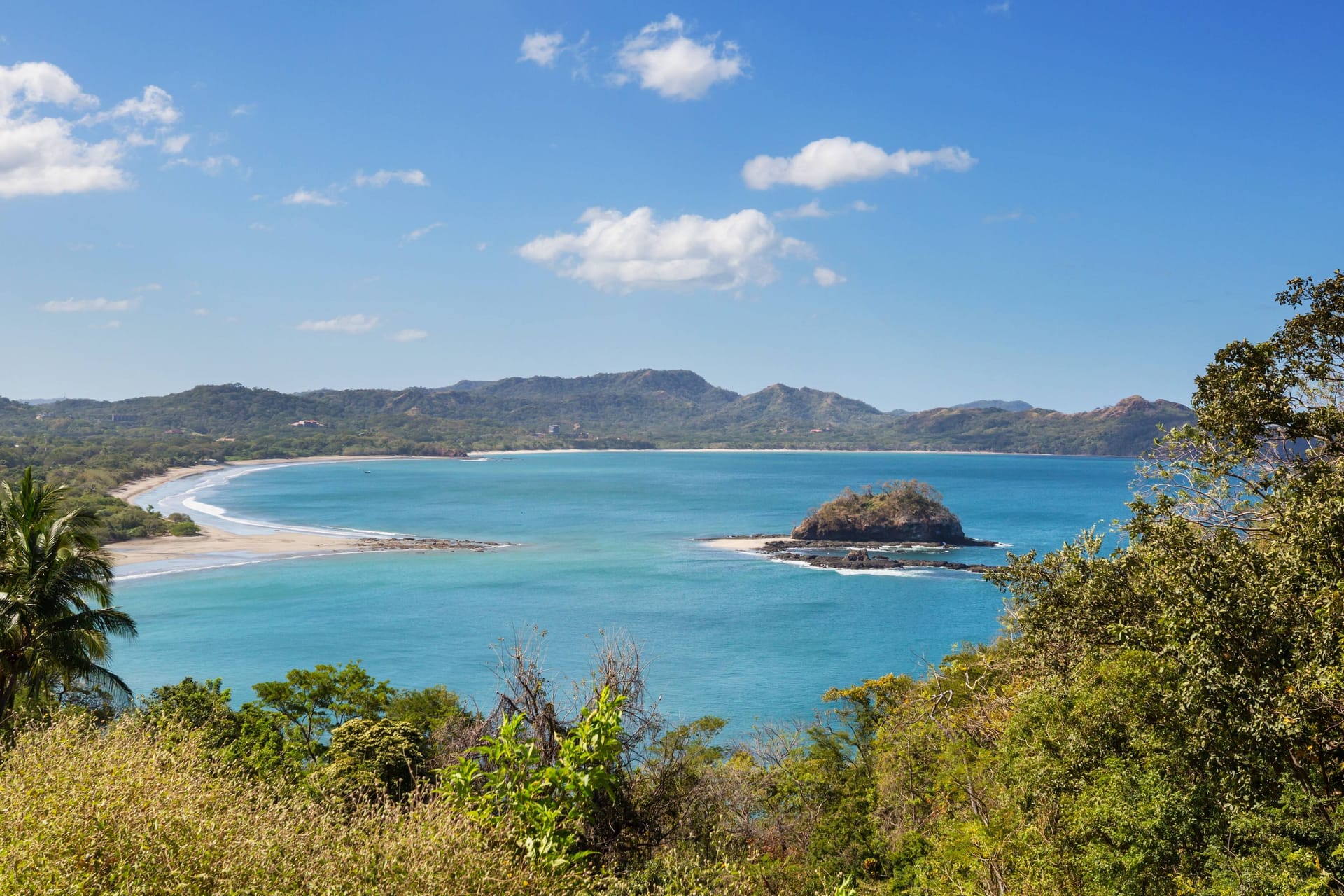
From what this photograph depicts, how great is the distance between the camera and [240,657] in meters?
51.1

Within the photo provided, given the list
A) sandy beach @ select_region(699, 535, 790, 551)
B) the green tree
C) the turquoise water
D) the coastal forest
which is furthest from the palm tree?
sandy beach @ select_region(699, 535, 790, 551)

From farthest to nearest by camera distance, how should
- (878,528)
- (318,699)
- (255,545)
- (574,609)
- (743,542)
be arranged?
(878,528) → (743,542) → (255,545) → (574,609) → (318,699)

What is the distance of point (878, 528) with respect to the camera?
339 feet

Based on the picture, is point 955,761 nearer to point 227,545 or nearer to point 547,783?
point 547,783

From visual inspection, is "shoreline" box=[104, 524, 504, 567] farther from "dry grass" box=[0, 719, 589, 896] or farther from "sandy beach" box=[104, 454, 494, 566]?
"dry grass" box=[0, 719, 589, 896]

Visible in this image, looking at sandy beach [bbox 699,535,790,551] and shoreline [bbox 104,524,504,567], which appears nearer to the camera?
shoreline [bbox 104,524,504,567]

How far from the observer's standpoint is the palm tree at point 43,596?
671 inches

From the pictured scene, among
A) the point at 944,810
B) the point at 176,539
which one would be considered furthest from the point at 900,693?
the point at 176,539

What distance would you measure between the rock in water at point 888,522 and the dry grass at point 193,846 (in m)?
96.1

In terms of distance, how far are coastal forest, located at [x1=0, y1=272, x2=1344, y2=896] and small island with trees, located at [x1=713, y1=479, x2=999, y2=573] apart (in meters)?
75.5

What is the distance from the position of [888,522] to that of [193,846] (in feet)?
329

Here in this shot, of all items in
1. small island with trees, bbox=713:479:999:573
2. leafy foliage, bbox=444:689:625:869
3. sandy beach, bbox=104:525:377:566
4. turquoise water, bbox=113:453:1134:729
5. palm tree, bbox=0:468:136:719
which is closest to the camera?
leafy foliage, bbox=444:689:625:869

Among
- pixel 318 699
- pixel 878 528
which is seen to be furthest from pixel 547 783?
pixel 878 528

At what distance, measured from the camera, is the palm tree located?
17.0m
